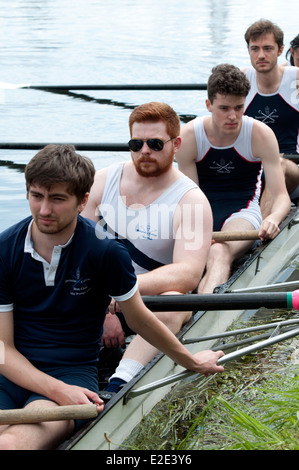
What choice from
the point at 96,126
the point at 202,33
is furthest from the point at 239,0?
the point at 96,126

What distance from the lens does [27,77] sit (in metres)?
14.6

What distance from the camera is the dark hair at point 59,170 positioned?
240 centimetres

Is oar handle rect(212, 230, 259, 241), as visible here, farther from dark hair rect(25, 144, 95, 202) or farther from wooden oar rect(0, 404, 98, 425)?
wooden oar rect(0, 404, 98, 425)

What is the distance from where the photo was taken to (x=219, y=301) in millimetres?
3068

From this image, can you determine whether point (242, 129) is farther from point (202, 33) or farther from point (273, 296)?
point (202, 33)

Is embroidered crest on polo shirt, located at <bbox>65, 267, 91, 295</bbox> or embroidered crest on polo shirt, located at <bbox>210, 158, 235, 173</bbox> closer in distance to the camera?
embroidered crest on polo shirt, located at <bbox>65, 267, 91, 295</bbox>

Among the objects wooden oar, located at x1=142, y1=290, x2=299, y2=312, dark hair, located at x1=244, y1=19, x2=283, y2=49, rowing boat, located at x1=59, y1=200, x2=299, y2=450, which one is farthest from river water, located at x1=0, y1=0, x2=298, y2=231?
wooden oar, located at x1=142, y1=290, x2=299, y2=312

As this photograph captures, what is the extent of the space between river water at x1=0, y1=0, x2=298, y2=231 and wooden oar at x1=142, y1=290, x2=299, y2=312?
5.03m

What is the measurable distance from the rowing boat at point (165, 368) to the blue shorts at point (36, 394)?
3.9 inches

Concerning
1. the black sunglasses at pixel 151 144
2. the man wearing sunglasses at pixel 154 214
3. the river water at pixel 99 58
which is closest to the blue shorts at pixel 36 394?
the man wearing sunglasses at pixel 154 214

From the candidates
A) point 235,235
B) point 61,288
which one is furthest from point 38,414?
point 235,235

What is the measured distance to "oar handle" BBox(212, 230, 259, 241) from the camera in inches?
160

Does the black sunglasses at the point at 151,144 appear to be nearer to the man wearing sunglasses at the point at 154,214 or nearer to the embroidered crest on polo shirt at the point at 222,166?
the man wearing sunglasses at the point at 154,214

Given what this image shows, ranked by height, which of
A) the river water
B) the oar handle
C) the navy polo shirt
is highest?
the navy polo shirt
